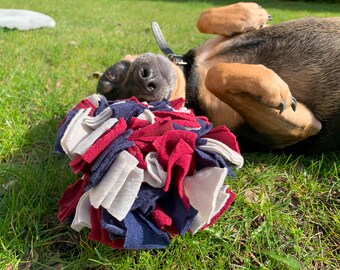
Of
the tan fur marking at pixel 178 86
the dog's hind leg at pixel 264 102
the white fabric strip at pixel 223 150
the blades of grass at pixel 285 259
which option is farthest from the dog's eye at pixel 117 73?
the blades of grass at pixel 285 259

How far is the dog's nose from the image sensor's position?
2742mm

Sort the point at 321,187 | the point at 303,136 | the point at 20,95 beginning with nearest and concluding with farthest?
1. the point at 321,187
2. the point at 303,136
3. the point at 20,95

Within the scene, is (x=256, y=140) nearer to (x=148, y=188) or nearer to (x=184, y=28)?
(x=148, y=188)

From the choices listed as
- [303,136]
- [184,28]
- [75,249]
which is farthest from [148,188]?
[184,28]

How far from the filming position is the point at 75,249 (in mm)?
1937

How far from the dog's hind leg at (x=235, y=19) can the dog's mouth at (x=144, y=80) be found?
626mm

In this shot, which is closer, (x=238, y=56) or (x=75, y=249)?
(x=75, y=249)

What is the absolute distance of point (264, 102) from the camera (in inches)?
88.5

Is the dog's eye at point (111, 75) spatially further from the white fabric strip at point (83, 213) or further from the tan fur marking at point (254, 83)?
the white fabric strip at point (83, 213)

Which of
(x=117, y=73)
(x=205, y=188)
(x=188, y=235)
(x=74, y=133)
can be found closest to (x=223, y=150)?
(x=205, y=188)

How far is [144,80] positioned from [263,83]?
0.91 meters

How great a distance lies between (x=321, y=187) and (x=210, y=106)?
964mm

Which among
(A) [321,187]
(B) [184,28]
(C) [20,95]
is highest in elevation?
(C) [20,95]

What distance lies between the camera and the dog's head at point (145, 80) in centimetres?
276
